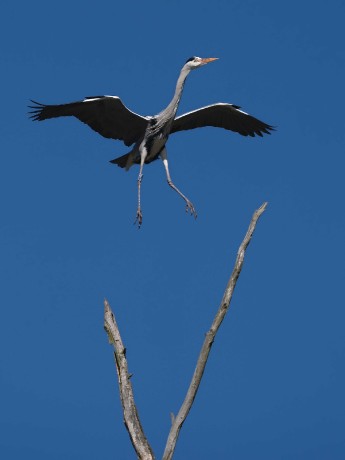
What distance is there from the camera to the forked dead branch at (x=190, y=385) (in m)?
12.6

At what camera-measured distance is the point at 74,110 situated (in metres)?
16.3

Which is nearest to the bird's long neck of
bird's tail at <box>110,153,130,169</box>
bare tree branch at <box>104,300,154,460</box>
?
bird's tail at <box>110,153,130,169</box>

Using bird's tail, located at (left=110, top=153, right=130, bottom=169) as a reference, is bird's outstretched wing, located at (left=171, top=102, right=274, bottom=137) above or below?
above

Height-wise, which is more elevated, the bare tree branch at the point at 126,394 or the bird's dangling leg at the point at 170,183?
the bird's dangling leg at the point at 170,183

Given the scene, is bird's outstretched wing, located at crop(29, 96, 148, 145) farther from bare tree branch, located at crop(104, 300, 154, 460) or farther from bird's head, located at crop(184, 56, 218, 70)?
bare tree branch, located at crop(104, 300, 154, 460)

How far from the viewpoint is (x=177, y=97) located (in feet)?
53.0

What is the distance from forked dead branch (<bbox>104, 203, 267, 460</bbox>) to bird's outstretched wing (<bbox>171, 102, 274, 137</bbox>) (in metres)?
4.65

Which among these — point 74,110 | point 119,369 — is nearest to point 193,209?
point 74,110

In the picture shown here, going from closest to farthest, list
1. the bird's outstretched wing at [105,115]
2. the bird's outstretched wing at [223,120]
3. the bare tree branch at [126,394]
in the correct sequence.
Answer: the bare tree branch at [126,394] → the bird's outstretched wing at [105,115] → the bird's outstretched wing at [223,120]

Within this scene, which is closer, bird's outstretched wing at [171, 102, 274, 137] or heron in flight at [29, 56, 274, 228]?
heron in flight at [29, 56, 274, 228]

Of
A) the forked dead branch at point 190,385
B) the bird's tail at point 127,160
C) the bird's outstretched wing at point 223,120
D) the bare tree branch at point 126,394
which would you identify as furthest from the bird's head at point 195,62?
the bare tree branch at point 126,394

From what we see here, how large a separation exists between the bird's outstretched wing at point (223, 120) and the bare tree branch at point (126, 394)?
5.12 m

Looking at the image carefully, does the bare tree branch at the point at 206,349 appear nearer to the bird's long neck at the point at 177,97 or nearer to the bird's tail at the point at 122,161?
the bird's long neck at the point at 177,97

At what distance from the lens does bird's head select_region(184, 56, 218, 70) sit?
635 inches
